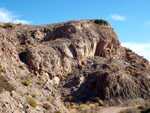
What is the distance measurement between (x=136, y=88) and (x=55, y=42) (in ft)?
51.7

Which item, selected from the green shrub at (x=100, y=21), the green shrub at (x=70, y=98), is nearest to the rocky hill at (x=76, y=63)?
the green shrub at (x=70, y=98)

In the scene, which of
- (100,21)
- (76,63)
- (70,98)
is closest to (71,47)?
(76,63)

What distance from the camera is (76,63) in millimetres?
31250

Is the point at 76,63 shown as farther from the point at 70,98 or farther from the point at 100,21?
the point at 100,21

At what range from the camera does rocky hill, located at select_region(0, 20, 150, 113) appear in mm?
23703

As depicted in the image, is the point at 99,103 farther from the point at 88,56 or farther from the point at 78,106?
the point at 88,56

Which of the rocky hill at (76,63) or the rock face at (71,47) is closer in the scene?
the rocky hill at (76,63)

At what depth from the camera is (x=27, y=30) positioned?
1405 inches

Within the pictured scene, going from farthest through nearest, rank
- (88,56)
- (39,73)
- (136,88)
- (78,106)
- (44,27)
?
(44,27), (88,56), (136,88), (39,73), (78,106)

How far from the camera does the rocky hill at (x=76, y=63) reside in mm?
Answer: 23703

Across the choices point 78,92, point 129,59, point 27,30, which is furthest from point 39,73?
point 129,59

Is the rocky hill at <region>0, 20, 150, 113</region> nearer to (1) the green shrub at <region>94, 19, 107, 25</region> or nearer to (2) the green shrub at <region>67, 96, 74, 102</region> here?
(2) the green shrub at <region>67, 96, 74, 102</region>

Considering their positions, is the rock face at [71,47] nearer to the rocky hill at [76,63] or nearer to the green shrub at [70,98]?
the rocky hill at [76,63]

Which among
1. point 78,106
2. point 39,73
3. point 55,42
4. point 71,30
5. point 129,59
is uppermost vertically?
point 71,30
